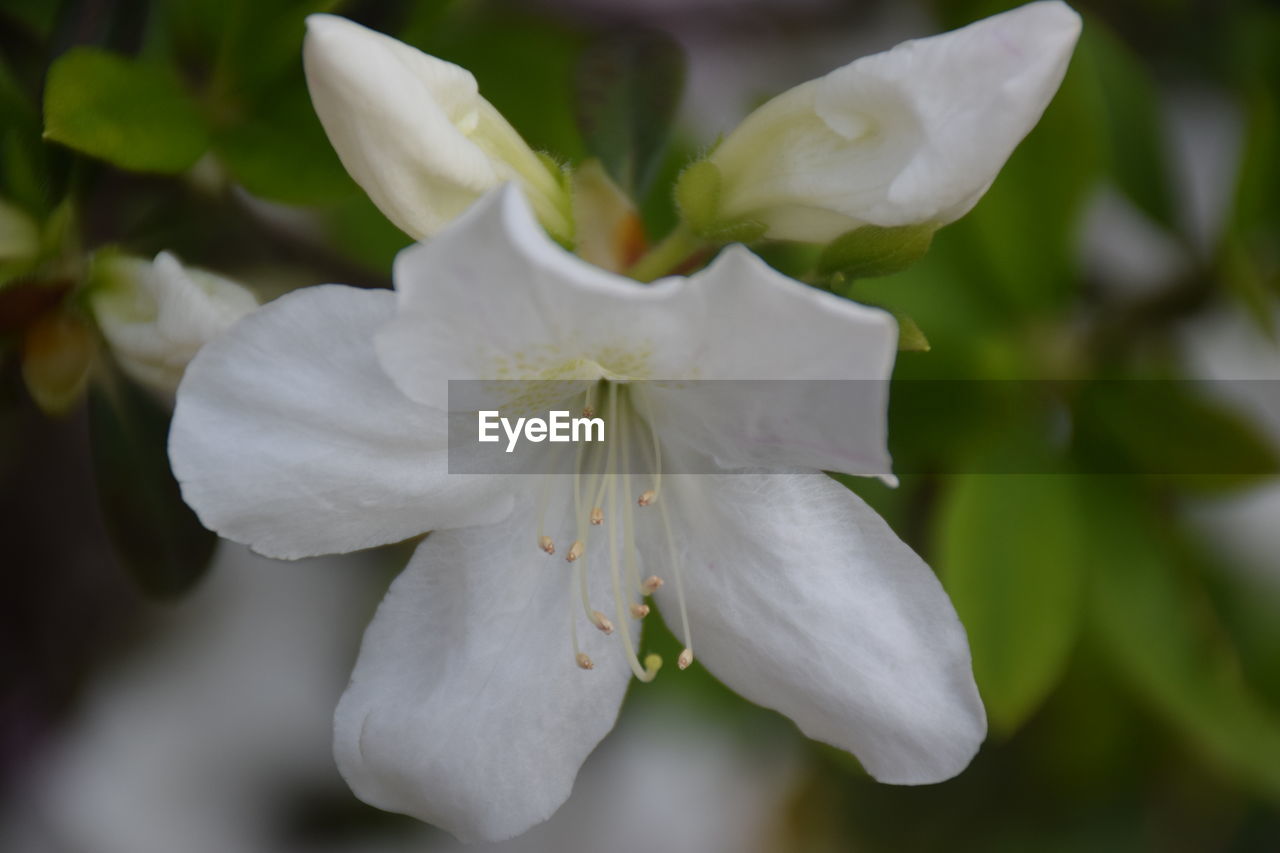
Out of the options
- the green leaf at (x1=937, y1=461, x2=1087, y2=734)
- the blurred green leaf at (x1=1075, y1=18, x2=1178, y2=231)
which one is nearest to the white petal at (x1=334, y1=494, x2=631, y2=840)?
the green leaf at (x1=937, y1=461, x2=1087, y2=734)

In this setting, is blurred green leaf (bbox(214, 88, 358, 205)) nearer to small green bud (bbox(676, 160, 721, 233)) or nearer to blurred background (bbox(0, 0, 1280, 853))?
blurred background (bbox(0, 0, 1280, 853))

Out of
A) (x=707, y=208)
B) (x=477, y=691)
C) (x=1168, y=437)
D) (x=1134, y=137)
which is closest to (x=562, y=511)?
(x=477, y=691)

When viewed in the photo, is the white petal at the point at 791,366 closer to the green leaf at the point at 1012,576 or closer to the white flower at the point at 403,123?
the white flower at the point at 403,123

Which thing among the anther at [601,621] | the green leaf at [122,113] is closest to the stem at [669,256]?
the anther at [601,621]

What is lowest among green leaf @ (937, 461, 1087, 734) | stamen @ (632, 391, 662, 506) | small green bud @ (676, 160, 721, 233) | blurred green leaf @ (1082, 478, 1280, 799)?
blurred green leaf @ (1082, 478, 1280, 799)

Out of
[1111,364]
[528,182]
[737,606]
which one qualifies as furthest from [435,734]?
Answer: [1111,364]
